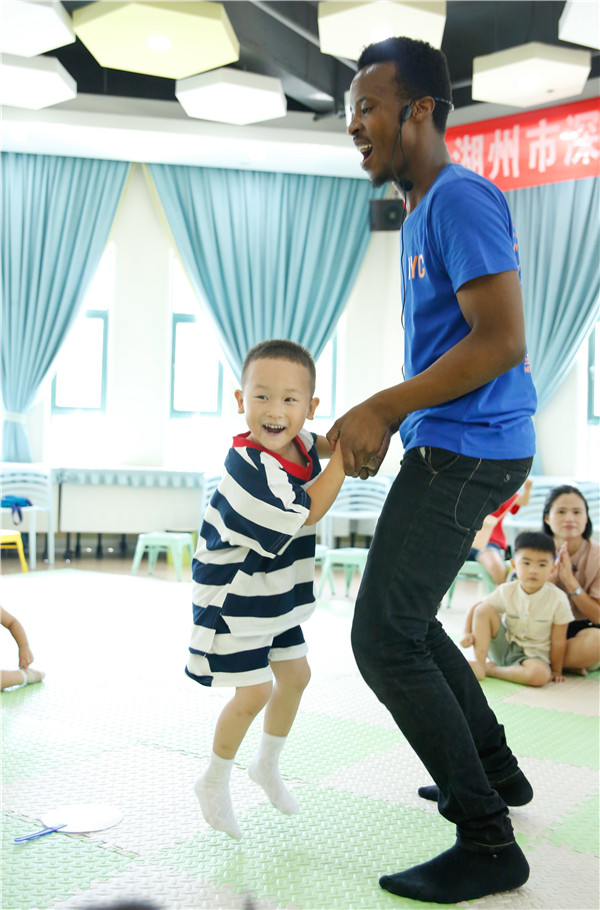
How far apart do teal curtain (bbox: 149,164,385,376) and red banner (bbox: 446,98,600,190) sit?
1470 mm

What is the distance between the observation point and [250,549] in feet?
4.85

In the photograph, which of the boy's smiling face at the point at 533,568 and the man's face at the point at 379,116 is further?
the boy's smiling face at the point at 533,568

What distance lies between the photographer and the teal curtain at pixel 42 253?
632 cm

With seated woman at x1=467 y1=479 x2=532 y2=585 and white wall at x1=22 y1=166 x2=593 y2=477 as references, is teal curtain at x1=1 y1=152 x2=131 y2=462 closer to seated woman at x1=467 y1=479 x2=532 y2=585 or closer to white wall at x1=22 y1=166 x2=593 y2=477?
white wall at x1=22 y1=166 x2=593 y2=477

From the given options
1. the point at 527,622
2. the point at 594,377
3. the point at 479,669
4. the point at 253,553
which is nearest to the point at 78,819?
the point at 253,553

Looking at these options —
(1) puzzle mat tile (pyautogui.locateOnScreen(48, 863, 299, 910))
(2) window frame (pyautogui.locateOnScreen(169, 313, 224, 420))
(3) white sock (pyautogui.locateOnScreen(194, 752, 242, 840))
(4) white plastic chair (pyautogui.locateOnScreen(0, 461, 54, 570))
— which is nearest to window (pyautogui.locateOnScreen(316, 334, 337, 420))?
(2) window frame (pyautogui.locateOnScreen(169, 313, 224, 420))

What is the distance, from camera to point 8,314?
634 cm

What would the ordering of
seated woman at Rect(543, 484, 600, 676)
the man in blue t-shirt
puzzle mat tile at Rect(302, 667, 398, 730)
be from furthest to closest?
seated woman at Rect(543, 484, 600, 676) → puzzle mat tile at Rect(302, 667, 398, 730) → the man in blue t-shirt

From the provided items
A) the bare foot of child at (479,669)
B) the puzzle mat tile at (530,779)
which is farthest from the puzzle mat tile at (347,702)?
the bare foot of child at (479,669)

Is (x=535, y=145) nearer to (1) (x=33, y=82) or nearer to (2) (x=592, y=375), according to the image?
(2) (x=592, y=375)

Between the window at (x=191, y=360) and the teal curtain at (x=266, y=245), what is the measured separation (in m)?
0.29

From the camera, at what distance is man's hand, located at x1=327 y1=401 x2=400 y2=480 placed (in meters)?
1.32

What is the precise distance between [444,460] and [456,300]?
0.28m

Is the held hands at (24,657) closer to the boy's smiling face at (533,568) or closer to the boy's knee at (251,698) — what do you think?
the boy's knee at (251,698)
